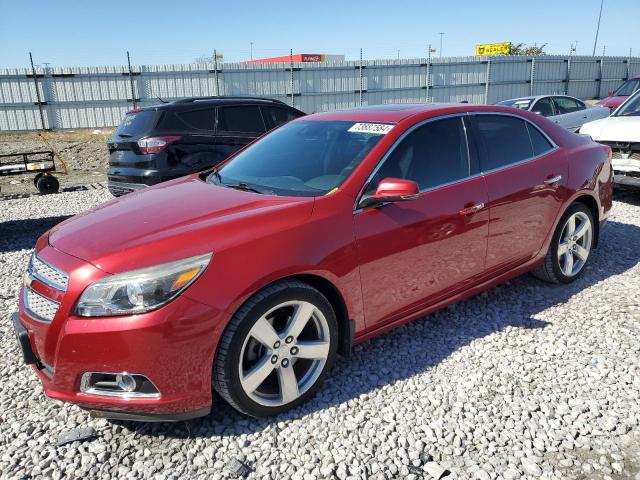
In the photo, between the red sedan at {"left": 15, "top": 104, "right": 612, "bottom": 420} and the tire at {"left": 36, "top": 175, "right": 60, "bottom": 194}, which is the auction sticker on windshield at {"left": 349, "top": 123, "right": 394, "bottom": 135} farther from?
the tire at {"left": 36, "top": 175, "right": 60, "bottom": 194}

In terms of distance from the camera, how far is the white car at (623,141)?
6.83 m

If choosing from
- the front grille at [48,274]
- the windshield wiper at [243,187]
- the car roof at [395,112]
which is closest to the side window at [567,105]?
the car roof at [395,112]

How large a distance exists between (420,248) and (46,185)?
29.7 ft

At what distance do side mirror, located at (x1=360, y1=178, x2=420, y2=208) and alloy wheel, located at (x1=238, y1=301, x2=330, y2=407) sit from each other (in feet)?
2.32

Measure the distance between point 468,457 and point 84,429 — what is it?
197 cm

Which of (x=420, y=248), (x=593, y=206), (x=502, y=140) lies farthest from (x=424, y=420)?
(x=593, y=206)

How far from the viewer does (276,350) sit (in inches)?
105

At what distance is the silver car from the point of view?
37.7 ft

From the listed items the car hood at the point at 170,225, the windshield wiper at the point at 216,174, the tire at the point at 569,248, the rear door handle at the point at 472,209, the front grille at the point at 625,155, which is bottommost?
the tire at the point at 569,248

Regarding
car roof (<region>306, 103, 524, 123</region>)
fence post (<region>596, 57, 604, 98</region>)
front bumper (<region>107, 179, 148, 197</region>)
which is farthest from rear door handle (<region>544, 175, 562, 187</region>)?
fence post (<region>596, 57, 604, 98</region>)

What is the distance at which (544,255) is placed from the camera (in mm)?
4152

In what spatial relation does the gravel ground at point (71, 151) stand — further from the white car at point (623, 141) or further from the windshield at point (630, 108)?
the windshield at point (630, 108)

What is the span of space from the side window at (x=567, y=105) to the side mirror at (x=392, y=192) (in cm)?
1067

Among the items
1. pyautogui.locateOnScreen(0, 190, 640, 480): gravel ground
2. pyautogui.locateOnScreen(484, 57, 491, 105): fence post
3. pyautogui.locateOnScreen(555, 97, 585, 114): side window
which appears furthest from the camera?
pyautogui.locateOnScreen(484, 57, 491, 105): fence post
